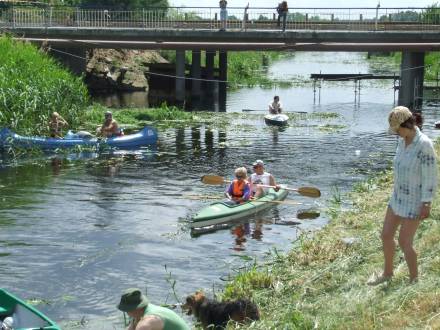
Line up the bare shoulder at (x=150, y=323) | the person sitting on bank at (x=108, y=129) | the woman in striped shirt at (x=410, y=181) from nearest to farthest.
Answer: the bare shoulder at (x=150, y=323), the woman in striped shirt at (x=410, y=181), the person sitting on bank at (x=108, y=129)

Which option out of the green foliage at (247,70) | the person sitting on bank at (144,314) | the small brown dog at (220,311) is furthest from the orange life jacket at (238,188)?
the green foliage at (247,70)

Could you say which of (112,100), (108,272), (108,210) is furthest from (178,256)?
(112,100)

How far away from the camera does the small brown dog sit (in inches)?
352

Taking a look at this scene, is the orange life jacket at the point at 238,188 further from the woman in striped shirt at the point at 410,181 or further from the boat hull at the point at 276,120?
the boat hull at the point at 276,120

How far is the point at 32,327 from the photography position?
8.87 metres

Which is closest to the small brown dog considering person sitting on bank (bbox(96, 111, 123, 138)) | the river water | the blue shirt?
the river water

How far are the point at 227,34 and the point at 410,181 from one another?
3186 centimetres

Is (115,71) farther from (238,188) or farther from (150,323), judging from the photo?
(150,323)

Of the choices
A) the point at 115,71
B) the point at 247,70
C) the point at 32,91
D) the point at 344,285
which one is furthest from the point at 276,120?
the point at 247,70

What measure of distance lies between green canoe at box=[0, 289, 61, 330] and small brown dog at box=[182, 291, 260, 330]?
1605mm

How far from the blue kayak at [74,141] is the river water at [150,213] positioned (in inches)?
25.6

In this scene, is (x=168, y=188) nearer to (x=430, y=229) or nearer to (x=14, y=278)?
(x=14, y=278)

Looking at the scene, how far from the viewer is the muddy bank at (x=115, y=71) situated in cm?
4894

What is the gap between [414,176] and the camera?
8289 millimetres
